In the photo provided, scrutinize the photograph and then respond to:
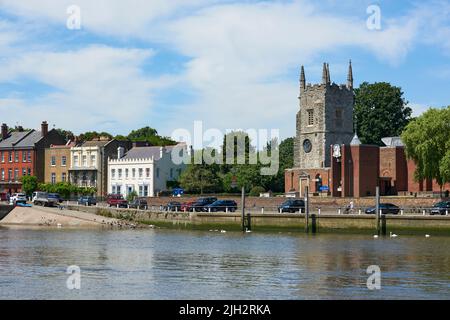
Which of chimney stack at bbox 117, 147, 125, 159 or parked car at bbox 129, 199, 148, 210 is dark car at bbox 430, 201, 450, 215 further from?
chimney stack at bbox 117, 147, 125, 159

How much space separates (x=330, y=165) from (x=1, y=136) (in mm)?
55706

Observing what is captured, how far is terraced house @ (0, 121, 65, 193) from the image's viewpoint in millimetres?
124794

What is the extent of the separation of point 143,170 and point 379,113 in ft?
120

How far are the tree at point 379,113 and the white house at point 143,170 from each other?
27.5 m

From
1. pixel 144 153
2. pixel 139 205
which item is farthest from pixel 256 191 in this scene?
pixel 139 205

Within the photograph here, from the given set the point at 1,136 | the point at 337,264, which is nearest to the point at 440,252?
the point at 337,264

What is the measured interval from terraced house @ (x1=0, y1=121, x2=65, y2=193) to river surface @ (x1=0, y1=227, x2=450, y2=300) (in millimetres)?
58192

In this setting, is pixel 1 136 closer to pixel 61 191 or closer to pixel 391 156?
pixel 61 191

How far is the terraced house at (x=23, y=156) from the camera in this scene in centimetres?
12479

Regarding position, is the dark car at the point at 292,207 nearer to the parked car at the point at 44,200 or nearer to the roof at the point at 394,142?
the roof at the point at 394,142

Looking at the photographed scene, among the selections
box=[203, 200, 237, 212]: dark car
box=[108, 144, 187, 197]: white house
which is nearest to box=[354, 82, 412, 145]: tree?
box=[108, 144, 187, 197]: white house

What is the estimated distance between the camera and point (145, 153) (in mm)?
117125

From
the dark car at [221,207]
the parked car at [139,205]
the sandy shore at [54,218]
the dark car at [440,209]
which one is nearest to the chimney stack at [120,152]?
the sandy shore at [54,218]

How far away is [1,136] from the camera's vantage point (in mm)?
134000
